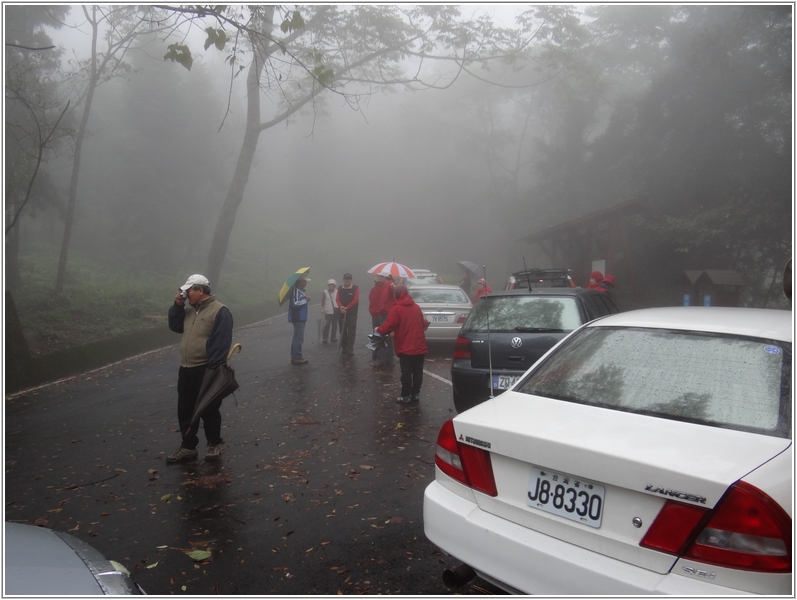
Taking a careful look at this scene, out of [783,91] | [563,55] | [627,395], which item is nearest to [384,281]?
[627,395]

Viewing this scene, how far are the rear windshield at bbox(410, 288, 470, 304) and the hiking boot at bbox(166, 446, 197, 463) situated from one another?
8.75m

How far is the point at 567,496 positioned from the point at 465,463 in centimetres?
61

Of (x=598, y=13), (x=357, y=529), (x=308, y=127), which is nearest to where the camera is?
(x=357, y=529)

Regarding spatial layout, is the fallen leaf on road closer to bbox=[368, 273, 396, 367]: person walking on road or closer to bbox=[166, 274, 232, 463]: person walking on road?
bbox=[166, 274, 232, 463]: person walking on road

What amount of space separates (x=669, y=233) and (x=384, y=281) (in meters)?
14.0

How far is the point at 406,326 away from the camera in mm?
8477

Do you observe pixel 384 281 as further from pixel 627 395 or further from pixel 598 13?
pixel 598 13

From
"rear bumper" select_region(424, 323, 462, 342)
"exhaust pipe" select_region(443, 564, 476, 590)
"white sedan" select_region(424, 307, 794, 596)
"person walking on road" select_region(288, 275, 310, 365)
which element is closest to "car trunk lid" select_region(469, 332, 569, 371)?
"white sedan" select_region(424, 307, 794, 596)

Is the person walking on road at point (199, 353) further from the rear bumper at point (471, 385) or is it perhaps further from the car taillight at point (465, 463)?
the car taillight at point (465, 463)

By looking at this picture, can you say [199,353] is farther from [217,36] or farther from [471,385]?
[217,36]

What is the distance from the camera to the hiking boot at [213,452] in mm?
6027

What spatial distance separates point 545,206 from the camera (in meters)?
41.2

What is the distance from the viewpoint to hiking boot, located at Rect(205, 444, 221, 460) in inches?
237

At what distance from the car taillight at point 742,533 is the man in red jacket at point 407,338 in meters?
6.09
